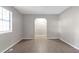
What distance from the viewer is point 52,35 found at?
866 centimetres

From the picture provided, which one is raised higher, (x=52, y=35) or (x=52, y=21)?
(x=52, y=21)

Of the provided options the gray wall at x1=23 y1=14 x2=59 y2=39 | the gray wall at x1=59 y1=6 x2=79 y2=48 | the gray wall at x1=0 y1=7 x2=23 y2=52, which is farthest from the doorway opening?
the gray wall at x1=59 y1=6 x2=79 y2=48

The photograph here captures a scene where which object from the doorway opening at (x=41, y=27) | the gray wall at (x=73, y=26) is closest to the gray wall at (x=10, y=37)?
the gray wall at (x=73, y=26)

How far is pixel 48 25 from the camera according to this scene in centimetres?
866

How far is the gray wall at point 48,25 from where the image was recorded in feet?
28.1

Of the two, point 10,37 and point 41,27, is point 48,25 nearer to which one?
point 41,27

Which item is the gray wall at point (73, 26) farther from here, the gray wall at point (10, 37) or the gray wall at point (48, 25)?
the gray wall at point (10, 37)

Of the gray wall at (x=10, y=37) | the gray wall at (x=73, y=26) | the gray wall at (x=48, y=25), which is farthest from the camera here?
the gray wall at (x=48, y=25)

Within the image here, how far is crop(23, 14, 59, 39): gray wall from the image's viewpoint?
28.1 feet
